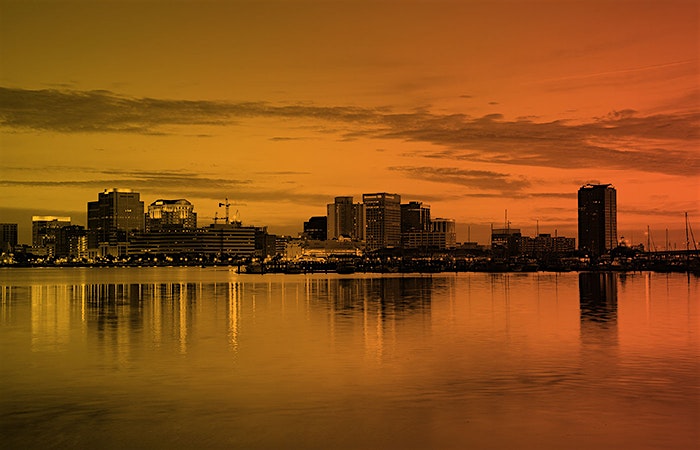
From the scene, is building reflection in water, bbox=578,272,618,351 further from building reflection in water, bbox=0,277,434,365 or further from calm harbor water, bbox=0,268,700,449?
building reflection in water, bbox=0,277,434,365

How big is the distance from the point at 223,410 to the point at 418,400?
5.53 m

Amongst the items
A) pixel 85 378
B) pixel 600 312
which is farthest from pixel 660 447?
pixel 600 312

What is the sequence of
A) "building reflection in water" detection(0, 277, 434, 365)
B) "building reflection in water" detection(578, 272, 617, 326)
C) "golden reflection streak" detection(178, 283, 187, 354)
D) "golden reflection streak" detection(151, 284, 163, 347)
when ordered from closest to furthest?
"golden reflection streak" detection(178, 283, 187, 354)
"building reflection in water" detection(0, 277, 434, 365)
"golden reflection streak" detection(151, 284, 163, 347)
"building reflection in water" detection(578, 272, 617, 326)

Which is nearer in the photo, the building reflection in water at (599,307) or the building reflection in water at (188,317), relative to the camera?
the building reflection in water at (188,317)

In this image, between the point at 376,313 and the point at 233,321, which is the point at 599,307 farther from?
the point at 233,321

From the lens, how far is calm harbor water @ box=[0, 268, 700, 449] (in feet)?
62.7

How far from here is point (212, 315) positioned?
5203 centimetres

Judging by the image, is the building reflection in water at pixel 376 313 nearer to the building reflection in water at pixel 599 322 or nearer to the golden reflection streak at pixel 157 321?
the golden reflection streak at pixel 157 321

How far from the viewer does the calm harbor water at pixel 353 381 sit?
1912 cm

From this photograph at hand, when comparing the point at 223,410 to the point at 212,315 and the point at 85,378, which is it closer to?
the point at 85,378

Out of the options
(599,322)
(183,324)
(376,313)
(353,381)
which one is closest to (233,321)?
(183,324)

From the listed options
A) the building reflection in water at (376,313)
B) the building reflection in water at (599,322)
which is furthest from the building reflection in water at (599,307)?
the building reflection in water at (376,313)

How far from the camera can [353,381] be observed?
26.0 metres

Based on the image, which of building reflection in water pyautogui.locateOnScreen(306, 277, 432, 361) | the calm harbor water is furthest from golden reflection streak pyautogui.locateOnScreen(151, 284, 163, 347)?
building reflection in water pyautogui.locateOnScreen(306, 277, 432, 361)
